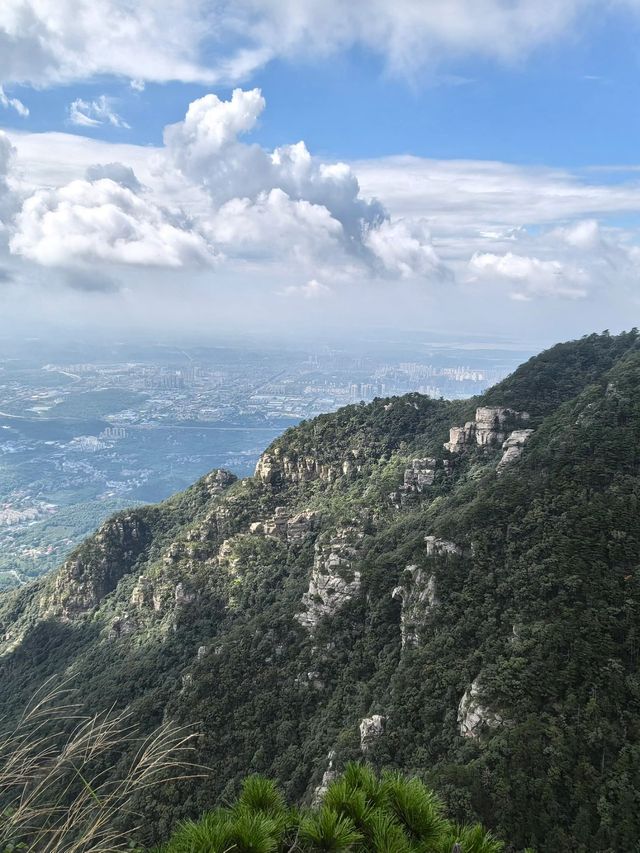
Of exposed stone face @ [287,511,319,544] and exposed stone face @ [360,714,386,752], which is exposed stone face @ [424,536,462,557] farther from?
exposed stone face @ [287,511,319,544]

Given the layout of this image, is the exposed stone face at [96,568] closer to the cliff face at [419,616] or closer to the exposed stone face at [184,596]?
the cliff face at [419,616]

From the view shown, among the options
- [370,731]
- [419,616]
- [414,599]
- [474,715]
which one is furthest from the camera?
[414,599]

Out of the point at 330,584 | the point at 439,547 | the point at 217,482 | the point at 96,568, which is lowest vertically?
the point at 96,568

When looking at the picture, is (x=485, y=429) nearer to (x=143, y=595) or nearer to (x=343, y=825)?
(x=143, y=595)

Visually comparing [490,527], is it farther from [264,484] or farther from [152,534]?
[152,534]

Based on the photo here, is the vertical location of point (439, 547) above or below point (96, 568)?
above

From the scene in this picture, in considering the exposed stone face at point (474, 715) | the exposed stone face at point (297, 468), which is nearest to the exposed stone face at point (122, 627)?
the exposed stone face at point (297, 468)

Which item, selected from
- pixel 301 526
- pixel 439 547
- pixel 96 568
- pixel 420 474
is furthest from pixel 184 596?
pixel 439 547
